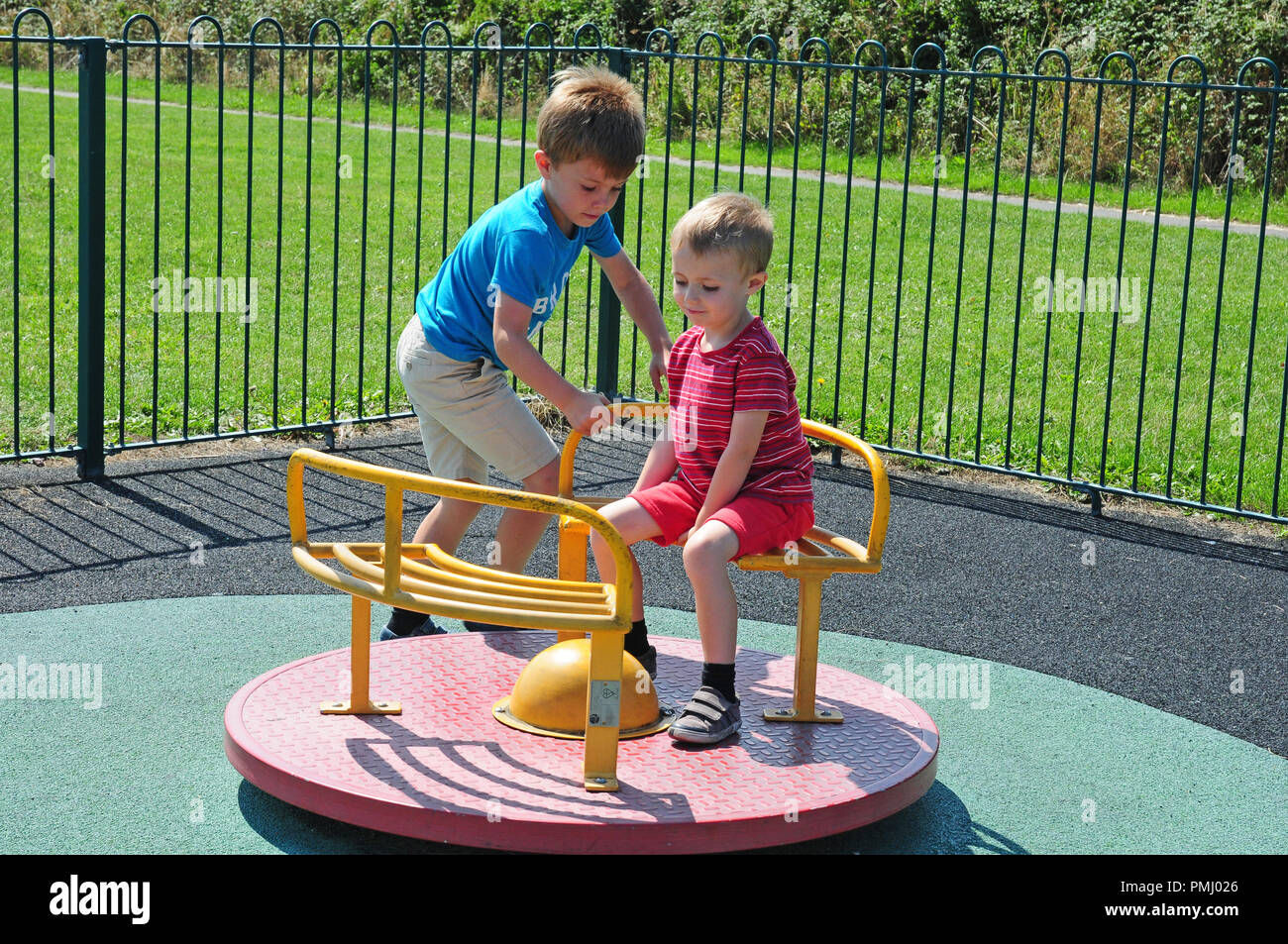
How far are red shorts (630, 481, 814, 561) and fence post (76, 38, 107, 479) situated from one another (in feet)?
11.3

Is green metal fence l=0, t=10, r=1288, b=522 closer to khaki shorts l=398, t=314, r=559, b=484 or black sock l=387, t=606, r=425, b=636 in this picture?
khaki shorts l=398, t=314, r=559, b=484

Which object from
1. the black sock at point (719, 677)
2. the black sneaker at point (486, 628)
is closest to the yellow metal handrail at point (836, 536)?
the black sock at point (719, 677)

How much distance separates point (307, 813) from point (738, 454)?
4.35ft

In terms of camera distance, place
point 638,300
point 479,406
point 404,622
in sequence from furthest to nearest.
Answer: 1. point 404,622
2. point 638,300
3. point 479,406

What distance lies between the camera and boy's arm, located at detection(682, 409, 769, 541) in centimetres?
376

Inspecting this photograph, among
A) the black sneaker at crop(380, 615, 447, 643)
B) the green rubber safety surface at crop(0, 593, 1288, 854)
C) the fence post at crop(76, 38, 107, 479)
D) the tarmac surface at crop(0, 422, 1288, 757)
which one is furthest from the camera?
the fence post at crop(76, 38, 107, 479)

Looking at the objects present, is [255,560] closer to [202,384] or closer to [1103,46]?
[202,384]

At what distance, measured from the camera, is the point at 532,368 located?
391 cm

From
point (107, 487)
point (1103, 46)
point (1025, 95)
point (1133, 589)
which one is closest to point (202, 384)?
point (107, 487)

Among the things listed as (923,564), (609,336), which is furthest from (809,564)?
(609,336)

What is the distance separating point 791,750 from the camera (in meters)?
3.72

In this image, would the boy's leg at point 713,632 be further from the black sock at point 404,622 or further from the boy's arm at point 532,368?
the black sock at point 404,622

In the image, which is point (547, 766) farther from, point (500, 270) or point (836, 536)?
point (500, 270)

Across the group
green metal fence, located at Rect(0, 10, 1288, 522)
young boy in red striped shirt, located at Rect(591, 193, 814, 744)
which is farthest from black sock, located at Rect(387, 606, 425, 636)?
green metal fence, located at Rect(0, 10, 1288, 522)
